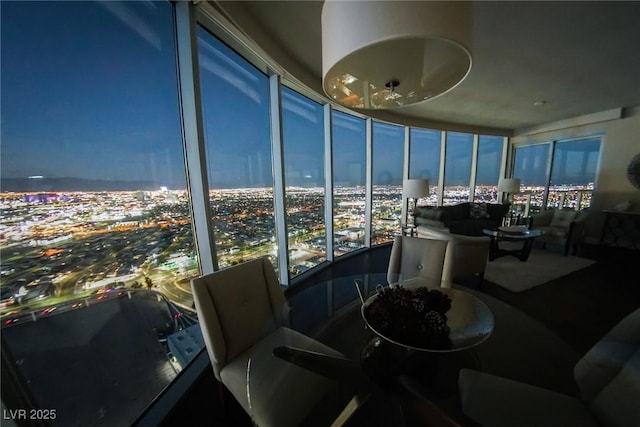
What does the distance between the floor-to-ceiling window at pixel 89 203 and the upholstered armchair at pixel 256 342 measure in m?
0.53

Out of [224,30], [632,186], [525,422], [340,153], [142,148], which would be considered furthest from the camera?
[632,186]

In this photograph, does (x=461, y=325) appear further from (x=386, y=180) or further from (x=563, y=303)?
(x=386, y=180)

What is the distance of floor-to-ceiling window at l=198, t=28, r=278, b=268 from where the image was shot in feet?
6.04

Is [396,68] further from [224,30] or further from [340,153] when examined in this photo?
[340,153]

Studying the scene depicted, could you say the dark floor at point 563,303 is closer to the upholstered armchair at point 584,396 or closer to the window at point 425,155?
the upholstered armchair at point 584,396

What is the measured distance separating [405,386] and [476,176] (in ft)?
22.1

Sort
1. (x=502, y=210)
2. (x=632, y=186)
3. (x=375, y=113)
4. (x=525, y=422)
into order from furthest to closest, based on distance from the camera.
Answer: (x=502, y=210), (x=632, y=186), (x=375, y=113), (x=525, y=422)

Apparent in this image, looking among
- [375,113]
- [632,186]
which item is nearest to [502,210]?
[632,186]

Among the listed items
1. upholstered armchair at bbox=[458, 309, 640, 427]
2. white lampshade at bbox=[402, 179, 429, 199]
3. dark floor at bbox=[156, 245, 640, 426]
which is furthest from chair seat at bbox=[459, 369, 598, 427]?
white lampshade at bbox=[402, 179, 429, 199]

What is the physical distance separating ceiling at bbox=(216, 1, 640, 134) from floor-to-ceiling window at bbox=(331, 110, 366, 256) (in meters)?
0.58

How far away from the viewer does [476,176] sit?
6.09m

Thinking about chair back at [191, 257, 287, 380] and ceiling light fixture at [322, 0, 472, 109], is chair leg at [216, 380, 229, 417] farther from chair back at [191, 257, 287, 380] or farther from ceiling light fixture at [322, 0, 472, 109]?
ceiling light fixture at [322, 0, 472, 109]

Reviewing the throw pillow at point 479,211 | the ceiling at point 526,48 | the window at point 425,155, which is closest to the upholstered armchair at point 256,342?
the ceiling at point 526,48

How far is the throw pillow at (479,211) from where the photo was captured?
5285 millimetres
